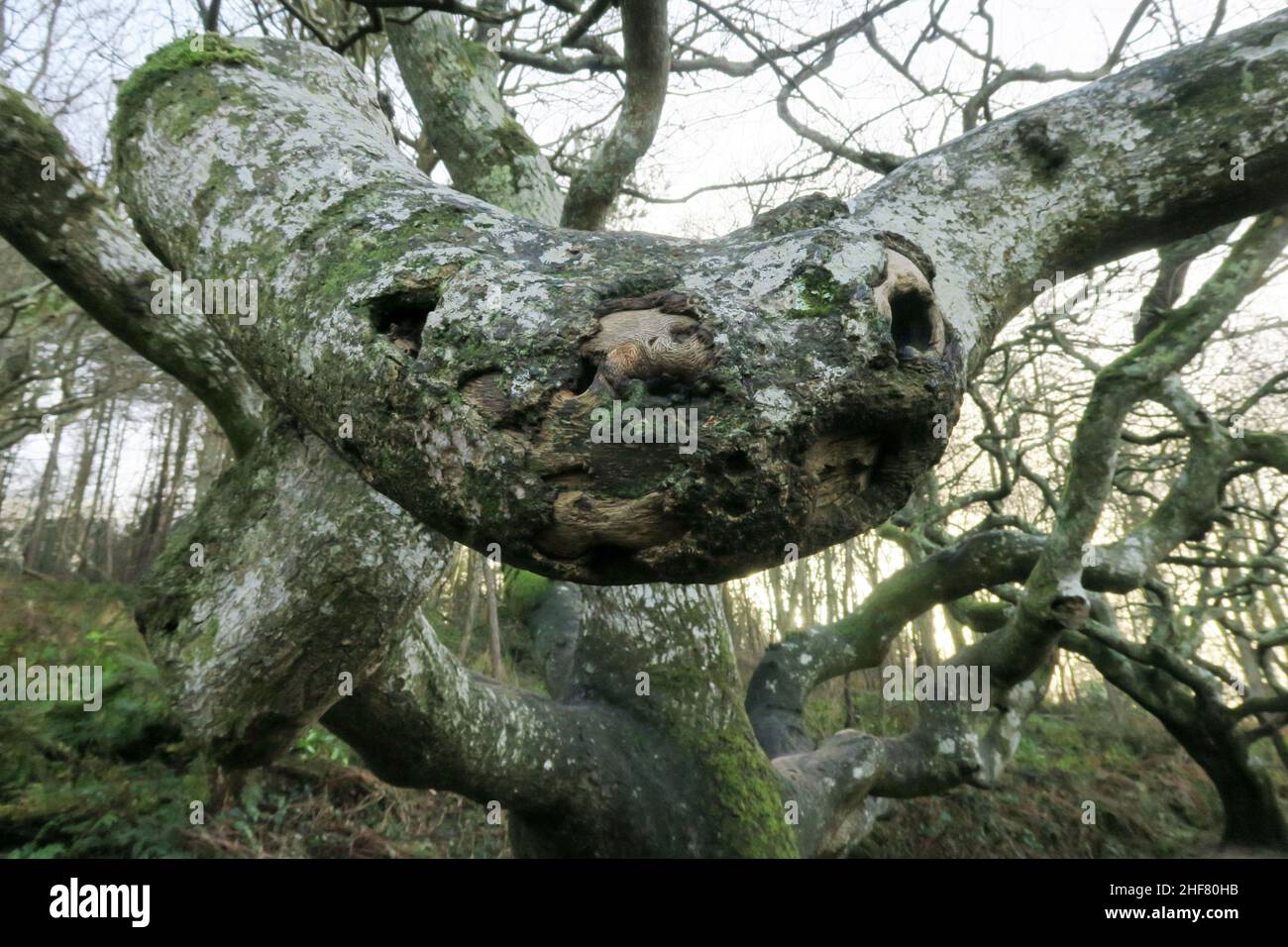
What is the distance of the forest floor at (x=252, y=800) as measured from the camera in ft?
14.0

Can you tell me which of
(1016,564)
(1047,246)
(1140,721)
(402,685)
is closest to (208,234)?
(402,685)

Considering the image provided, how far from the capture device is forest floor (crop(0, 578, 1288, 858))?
426cm

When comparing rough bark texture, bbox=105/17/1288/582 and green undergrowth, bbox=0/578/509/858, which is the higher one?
rough bark texture, bbox=105/17/1288/582

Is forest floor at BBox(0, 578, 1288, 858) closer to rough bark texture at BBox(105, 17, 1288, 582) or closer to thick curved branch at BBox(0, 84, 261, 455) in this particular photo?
thick curved branch at BBox(0, 84, 261, 455)

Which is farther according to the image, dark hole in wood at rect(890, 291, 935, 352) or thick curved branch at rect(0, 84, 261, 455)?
thick curved branch at rect(0, 84, 261, 455)

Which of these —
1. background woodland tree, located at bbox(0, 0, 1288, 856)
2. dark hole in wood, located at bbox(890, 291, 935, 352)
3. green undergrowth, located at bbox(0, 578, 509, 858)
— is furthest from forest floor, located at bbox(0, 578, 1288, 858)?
dark hole in wood, located at bbox(890, 291, 935, 352)

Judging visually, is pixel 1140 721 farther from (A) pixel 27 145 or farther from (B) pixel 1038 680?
(A) pixel 27 145

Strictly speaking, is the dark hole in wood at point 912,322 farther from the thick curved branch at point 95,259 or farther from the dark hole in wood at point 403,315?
the thick curved branch at point 95,259

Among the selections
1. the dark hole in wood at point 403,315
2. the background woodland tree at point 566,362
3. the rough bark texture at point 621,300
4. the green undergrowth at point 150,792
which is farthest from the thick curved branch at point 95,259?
the green undergrowth at point 150,792

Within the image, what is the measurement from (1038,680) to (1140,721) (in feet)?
30.7

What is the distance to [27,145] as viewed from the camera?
190 centimetres

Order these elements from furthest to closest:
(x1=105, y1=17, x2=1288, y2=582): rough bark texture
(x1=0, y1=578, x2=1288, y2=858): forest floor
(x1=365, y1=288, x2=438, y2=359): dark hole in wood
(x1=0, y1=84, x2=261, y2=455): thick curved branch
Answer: (x1=0, y1=578, x2=1288, y2=858): forest floor
(x1=0, y1=84, x2=261, y2=455): thick curved branch
(x1=365, y1=288, x2=438, y2=359): dark hole in wood
(x1=105, y1=17, x2=1288, y2=582): rough bark texture

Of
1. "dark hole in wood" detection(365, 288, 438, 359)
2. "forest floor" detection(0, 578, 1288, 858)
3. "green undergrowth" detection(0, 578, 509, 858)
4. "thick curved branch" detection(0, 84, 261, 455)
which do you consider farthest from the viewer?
"forest floor" detection(0, 578, 1288, 858)

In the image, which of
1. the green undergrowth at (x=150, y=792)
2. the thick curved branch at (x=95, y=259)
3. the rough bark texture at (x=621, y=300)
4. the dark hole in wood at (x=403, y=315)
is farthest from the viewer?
the green undergrowth at (x=150, y=792)
